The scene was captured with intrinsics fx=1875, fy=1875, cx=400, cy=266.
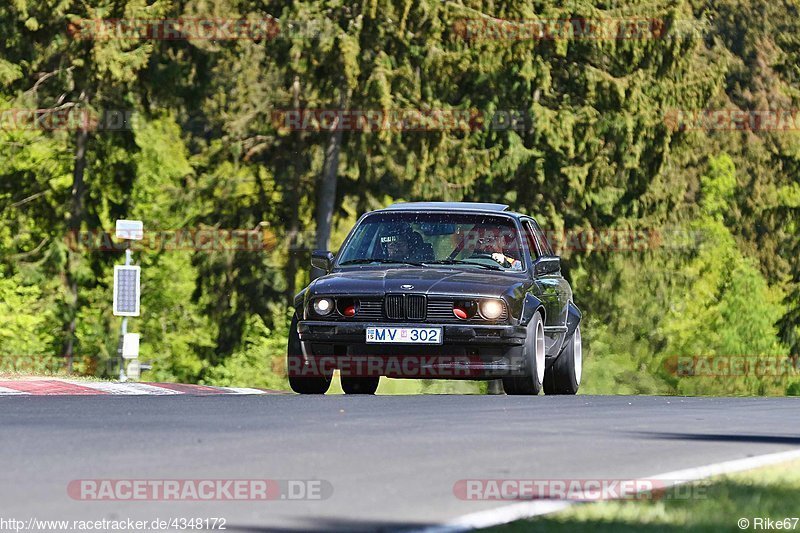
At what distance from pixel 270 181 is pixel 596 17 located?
31.1ft

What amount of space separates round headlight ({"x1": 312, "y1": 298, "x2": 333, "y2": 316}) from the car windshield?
1.05m

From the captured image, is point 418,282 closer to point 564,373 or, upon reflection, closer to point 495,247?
point 495,247

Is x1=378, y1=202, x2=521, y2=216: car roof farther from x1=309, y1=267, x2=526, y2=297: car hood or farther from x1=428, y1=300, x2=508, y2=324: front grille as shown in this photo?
x1=428, y1=300, x2=508, y2=324: front grille

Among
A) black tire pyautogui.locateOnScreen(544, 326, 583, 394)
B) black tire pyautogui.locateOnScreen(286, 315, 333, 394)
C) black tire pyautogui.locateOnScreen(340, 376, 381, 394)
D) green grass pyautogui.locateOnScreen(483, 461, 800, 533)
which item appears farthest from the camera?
black tire pyautogui.locateOnScreen(544, 326, 583, 394)

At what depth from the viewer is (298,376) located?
57.7 feet

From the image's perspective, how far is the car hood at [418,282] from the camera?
17.0m

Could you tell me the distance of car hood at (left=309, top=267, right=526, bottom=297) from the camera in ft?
55.6

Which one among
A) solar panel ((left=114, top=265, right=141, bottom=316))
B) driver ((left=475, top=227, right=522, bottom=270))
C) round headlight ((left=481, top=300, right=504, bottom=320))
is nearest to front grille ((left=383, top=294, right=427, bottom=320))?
round headlight ((left=481, top=300, right=504, bottom=320))

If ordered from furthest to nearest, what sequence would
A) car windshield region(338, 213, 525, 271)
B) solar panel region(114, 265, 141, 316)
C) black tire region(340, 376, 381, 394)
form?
solar panel region(114, 265, 141, 316) → black tire region(340, 376, 381, 394) → car windshield region(338, 213, 525, 271)

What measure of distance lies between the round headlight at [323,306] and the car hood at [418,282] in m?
0.08

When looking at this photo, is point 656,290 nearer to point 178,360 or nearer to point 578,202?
point 578,202

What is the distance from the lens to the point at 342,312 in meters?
17.1

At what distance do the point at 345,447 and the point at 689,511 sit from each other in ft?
10.0

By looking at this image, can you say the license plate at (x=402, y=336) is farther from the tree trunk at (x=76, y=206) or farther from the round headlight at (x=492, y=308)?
the tree trunk at (x=76, y=206)
